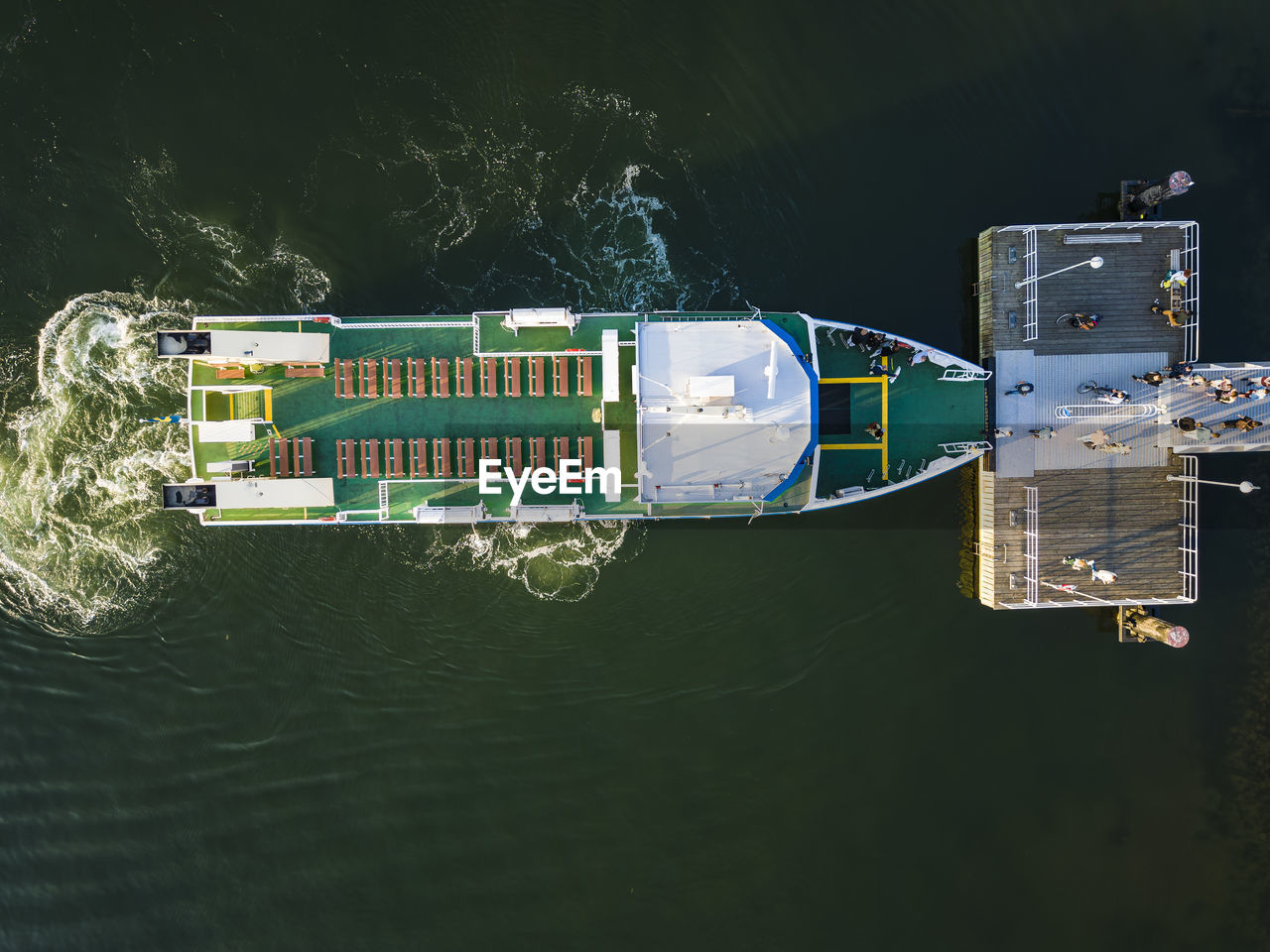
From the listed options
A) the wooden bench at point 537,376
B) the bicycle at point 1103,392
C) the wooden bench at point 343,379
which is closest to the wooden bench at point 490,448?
the wooden bench at point 537,376

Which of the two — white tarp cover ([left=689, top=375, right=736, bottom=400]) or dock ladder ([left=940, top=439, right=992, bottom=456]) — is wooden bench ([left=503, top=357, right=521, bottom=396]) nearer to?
white tarp cover ([left=689, top=375, right=736, bottom=400])

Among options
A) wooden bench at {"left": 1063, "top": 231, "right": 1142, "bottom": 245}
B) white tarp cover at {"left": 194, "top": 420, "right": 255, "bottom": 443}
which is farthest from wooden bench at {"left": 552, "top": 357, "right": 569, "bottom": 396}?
wooden bench at {"left": 1063, "top": 231, "right": 1142, "bottom": 245}

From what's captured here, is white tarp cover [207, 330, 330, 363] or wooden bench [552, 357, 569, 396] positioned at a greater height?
white tarp cover [207, 330, 330, 363]

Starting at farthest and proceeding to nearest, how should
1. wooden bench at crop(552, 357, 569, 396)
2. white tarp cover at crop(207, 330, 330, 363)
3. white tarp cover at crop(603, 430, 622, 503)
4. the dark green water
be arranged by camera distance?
the dark green water < wooden bench at crop(552, 357, 569, 396) < white tarp cover at crop(603, 430, 622, 503) < white tarp cover at crop(207, 330, 330, 363)

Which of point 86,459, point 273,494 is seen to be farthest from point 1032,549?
point 86,459

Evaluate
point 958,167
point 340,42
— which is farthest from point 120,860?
point 958,167

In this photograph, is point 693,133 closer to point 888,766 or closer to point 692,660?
point 692,660
